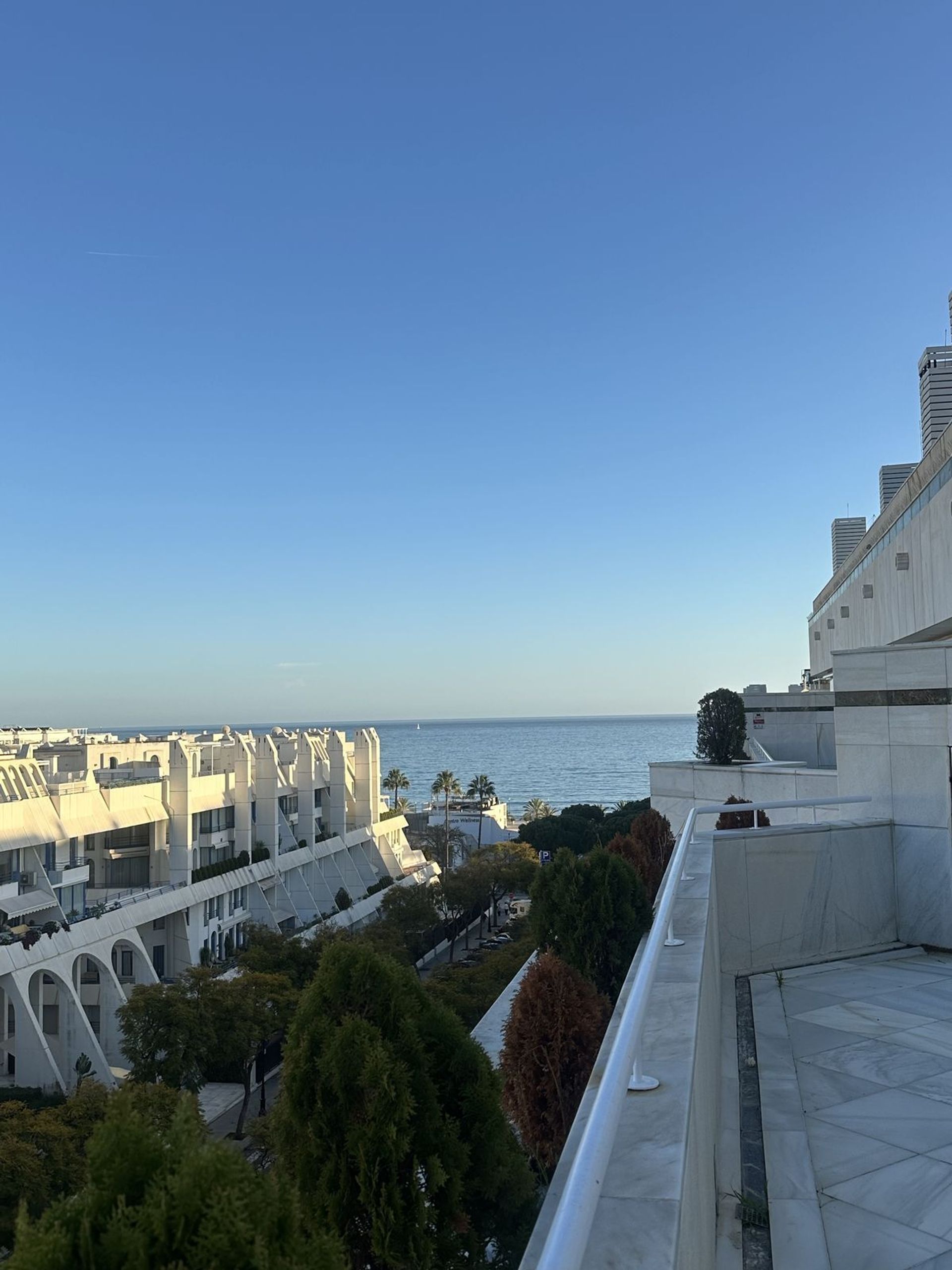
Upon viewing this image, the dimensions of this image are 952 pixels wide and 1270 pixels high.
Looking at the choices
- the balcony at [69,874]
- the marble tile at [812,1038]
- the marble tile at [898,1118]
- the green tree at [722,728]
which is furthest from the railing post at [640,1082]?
the balcony at [69,874]

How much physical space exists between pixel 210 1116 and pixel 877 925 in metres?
25.3

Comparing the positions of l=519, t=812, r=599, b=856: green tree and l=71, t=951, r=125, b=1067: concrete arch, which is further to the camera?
l=519, t=812, r=599, b=856: green tree

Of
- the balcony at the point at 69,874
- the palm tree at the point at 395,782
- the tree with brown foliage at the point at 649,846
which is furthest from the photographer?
the palm tree at the point at 395,782

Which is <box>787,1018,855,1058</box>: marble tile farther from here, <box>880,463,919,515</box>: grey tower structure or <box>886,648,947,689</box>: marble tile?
<box>880,463,919,515</box>: grey tower structure

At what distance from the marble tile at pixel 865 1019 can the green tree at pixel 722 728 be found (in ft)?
46.2

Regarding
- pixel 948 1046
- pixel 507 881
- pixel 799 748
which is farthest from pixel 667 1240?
pixel 507 881

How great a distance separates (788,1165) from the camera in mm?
3979

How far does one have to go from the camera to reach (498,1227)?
4219 mm

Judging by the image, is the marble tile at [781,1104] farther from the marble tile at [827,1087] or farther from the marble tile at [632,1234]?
the marble tile at [632,1234]

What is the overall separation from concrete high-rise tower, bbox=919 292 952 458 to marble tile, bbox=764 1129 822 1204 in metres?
37.1

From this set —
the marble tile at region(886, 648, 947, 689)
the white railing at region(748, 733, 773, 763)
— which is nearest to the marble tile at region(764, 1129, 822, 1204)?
the marble tile at region(886, 648, 947, 689)

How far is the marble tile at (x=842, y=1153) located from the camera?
390 cm

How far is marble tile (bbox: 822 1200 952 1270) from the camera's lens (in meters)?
3.23

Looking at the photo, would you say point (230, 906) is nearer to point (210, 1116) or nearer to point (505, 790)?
point (210, 1116)
